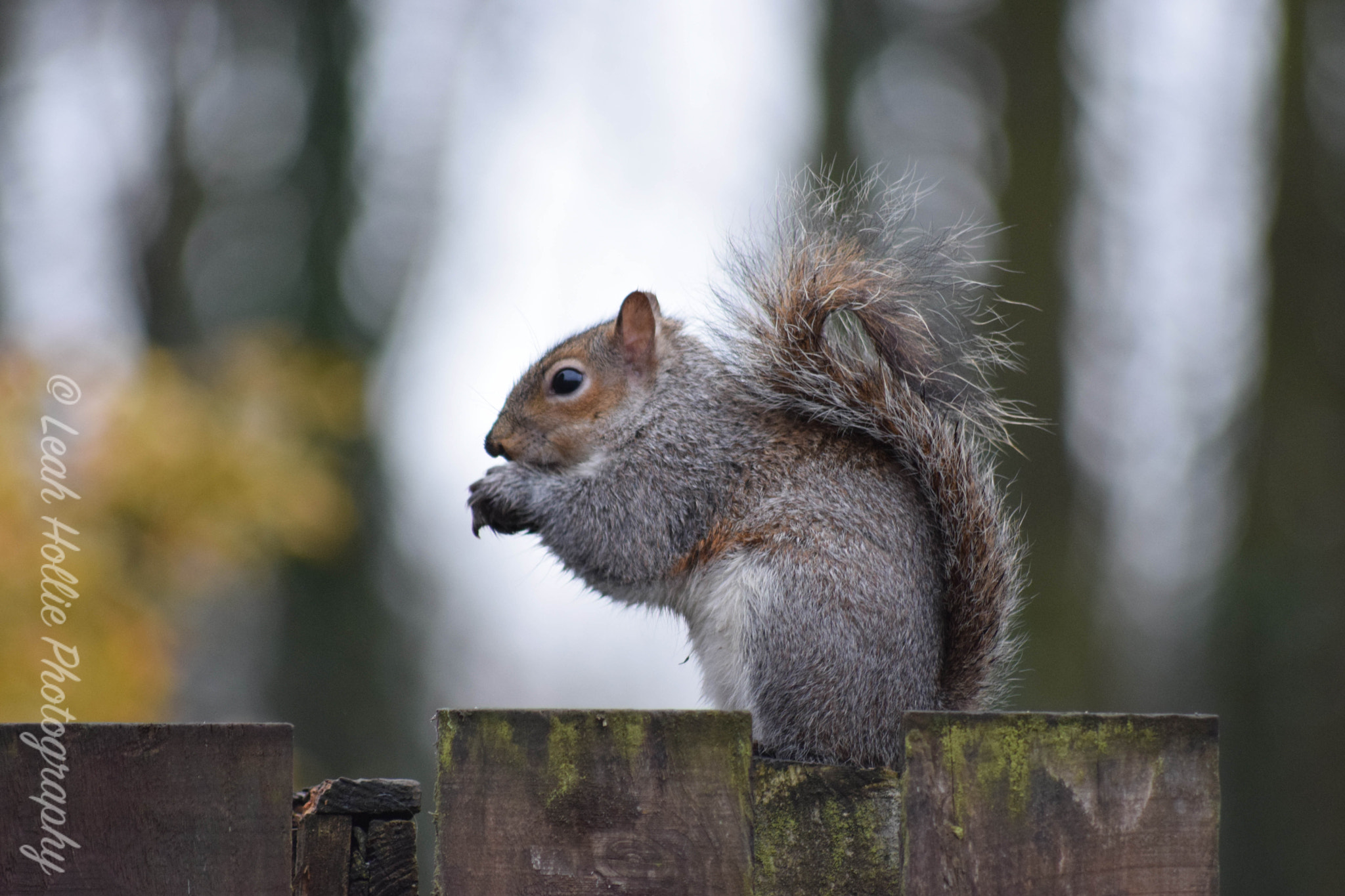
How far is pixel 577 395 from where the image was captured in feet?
8.43

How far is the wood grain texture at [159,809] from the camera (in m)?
1.24

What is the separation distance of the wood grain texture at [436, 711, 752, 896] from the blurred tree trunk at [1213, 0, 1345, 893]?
182 inches

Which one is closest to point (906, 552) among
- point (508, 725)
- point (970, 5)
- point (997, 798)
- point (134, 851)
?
point (997, 798)

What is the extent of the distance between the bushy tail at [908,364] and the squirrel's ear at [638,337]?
234 millimetres

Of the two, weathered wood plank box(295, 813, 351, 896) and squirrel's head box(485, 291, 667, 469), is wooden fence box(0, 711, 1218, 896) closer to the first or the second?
weathered wood plank box(295, 813, 351, 896)

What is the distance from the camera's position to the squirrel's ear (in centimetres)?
258

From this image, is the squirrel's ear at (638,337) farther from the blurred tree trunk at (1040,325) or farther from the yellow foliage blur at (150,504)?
the blurred tree trunk at (1040,325)

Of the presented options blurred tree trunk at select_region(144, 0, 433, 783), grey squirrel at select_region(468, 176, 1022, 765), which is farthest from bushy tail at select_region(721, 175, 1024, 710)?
blurred tree trunk at select_region(144, 0, 433, 783)

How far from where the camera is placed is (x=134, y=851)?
126cm

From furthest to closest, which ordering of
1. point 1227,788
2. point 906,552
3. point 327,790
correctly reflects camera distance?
point 1227,788 → point 906,552 → point 327,790

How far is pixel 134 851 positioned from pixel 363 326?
6.73 m

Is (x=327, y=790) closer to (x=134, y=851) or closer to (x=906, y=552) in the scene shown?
Result: (x=134, y=851)

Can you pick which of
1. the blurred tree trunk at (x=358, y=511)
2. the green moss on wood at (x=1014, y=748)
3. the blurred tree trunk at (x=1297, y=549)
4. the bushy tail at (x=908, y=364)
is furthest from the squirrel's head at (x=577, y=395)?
the blurred tree trunk at (x=358, y=511)

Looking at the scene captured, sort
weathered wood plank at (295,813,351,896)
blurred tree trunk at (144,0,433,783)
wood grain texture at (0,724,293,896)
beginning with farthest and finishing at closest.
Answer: blurred tree trunk at (144,0,433,783) → weathered wood plank at (295,813,351,896) → wood grain texture at (0,724,293,896)
